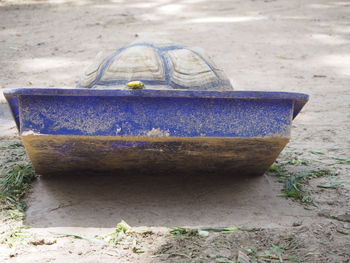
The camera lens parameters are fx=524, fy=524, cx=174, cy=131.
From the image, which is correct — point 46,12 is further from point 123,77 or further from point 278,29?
point 123,77

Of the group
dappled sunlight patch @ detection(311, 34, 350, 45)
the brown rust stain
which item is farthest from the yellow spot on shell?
dappled sunlight patch @ detection(311, 34, 350, 45)

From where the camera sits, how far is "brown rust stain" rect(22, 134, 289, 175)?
214cm

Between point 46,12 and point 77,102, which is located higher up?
point 77,102

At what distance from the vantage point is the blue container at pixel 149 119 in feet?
6.72

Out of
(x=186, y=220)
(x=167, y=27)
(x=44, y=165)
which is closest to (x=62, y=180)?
(x=44, y=165)

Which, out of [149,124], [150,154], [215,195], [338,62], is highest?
[149,124]

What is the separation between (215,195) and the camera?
235 cm

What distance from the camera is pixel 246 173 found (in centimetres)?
256

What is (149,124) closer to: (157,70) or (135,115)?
(135,115)

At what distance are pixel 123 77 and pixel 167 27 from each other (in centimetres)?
506

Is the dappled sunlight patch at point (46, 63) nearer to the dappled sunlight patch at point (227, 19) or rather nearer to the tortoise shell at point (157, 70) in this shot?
the dappled sunlight patch at point (227, 19)

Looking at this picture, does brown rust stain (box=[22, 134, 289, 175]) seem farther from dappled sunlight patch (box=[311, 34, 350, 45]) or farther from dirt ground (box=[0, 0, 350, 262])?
dappled sunlight patch (box=[311, 34, 350, 45])

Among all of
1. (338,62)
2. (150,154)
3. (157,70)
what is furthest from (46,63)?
(150,154)

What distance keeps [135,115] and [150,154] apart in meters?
0.26
